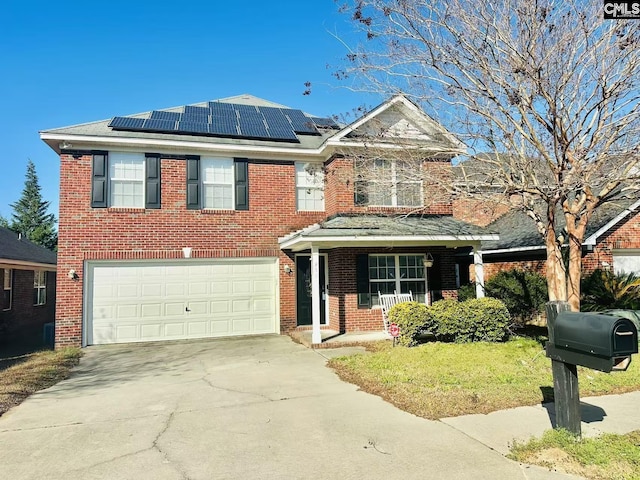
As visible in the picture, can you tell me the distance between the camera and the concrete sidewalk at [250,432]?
13.4 ft

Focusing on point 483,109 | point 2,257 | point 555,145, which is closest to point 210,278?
point 2,257

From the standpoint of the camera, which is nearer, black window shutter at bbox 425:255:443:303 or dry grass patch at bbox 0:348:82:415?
dry grass patch at bbox 0:348:82:415

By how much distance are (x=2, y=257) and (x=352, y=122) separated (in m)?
11.3

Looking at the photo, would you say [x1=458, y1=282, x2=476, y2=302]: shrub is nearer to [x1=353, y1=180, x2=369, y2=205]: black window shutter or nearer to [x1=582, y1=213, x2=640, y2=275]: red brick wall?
[x1=582, y1=213, x2=640, y2=275]: red brick wall

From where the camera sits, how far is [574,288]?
8.45 m

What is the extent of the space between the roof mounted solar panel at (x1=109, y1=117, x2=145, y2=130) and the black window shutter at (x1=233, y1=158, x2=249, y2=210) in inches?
114

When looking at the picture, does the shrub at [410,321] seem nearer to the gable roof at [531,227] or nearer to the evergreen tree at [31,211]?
the gable roof at [531,227]

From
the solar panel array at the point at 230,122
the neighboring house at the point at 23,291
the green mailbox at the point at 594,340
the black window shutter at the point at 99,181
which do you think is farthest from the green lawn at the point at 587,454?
the neighboring house at the point at 23,291

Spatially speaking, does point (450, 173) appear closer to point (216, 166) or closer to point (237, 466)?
point (216, 166)

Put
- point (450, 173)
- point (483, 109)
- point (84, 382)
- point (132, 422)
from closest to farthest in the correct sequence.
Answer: point (132, 422), point (84, 382), point (483, 109), point (450, 173)

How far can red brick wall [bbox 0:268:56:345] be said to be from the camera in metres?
14.9

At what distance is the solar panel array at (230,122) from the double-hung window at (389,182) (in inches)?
83.6

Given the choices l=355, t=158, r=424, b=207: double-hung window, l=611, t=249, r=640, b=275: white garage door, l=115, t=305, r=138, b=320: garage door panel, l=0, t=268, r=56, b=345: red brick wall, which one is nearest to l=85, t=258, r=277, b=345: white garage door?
l=115, t=305, r=138, b=320: garage door panel

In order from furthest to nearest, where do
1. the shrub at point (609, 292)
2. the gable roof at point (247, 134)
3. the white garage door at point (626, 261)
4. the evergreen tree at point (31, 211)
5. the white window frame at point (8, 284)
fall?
the evergreen tree at point (31, 211)
the white window frame at point (8, 284)
the white garage door at point (626, 261)
the shrub at point (609, 292)
the gable roof at point (247, 134)
